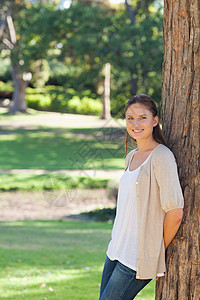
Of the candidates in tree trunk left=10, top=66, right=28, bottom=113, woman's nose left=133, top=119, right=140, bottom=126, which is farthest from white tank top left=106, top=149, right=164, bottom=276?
tree trunk left=10, top=66, right=28, bottom=113

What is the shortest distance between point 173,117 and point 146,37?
644 inches

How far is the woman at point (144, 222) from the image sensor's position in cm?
228

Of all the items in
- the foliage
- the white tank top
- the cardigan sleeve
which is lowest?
the white tank top

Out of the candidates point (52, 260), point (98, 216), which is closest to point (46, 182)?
point (98, 216)

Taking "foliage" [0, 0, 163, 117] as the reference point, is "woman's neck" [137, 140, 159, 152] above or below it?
below

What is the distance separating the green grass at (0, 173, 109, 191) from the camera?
1261cm

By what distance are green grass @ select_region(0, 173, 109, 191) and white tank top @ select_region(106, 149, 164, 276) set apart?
10191mm

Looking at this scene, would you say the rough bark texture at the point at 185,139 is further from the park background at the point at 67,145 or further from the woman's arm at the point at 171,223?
the park background at the point at 67,145

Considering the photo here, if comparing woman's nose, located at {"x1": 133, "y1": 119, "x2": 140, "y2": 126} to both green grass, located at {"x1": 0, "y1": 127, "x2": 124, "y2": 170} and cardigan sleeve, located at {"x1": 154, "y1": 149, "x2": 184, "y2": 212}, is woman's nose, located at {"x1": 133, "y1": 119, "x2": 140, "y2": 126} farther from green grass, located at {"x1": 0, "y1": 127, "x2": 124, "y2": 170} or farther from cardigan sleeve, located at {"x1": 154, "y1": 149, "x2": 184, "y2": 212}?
green grass, located at {"x1": 0, "y1": 127, "x2": 124, "y2": 170}

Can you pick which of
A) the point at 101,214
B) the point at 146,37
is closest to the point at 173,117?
the point at 101,214

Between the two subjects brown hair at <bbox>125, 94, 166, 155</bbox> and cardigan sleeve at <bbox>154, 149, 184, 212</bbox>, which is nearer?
cardigan sleeve at <bbox>154, 149, 184, 212</bbox>

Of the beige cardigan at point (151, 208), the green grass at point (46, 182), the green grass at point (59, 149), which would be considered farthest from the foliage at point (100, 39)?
the beige cardigan at point (151, 208)

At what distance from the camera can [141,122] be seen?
2.51 m

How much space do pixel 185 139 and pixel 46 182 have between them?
10755 mm
